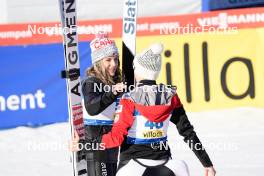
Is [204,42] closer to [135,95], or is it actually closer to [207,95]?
[207,95]

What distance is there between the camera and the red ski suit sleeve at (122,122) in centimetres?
402

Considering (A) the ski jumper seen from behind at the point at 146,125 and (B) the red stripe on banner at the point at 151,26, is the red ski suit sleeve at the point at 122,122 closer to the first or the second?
(A) the ski jumper seen from behind at the point at 146,125

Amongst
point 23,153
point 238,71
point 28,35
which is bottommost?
point 23,153

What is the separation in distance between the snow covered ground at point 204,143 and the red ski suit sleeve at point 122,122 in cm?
403

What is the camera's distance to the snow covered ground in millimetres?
8352

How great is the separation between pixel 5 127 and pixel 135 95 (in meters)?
7.88

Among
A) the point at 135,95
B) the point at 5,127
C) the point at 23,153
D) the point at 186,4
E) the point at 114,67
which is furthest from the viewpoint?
the point at 186,4

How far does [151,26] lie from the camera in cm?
1177

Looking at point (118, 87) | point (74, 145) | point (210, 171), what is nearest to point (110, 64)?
point (118, 87)

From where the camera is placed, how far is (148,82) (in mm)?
4113

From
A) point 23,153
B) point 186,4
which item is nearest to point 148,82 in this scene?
point 23,153

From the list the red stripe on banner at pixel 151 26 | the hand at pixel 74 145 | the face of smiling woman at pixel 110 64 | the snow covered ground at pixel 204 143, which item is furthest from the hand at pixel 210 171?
the red stripe on banner at pixel 151 26

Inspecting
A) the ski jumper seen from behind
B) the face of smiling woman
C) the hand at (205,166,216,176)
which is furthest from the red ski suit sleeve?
the face of smiling woman

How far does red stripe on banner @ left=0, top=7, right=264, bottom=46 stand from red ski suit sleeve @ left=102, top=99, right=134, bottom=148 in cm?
771
